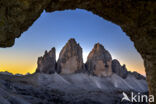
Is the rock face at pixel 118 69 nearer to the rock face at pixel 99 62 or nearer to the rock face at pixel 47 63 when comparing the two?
the rock face at pixel 99 62

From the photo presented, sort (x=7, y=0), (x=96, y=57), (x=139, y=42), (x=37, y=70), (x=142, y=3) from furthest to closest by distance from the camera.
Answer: (x=96, y=57) → (x=37, y=70) → (x=139, y=42) → (x=142, y=3) → (x=7, y=0)

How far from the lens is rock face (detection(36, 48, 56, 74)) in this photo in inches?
3435

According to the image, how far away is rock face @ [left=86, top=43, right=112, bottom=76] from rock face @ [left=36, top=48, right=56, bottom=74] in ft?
83.8

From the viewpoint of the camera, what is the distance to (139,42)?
720cm

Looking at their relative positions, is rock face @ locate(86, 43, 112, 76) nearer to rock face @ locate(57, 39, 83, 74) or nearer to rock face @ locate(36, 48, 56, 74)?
rock face @ locate(57, 39, 83, 74)

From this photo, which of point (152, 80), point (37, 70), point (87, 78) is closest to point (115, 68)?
point (87, 78)

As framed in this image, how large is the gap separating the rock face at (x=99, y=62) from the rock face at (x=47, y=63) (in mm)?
25557

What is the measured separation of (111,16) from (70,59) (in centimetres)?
8861

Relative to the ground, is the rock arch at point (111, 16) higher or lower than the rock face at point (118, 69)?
lower

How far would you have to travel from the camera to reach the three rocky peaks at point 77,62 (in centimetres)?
9081

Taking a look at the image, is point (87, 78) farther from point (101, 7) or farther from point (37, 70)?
point (101, 7)

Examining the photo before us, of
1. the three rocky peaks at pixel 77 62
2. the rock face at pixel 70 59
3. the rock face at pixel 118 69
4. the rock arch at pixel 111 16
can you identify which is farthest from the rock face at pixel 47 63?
the rock arch at pixel 111 16

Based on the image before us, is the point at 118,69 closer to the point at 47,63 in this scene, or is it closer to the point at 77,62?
the point at 77,62

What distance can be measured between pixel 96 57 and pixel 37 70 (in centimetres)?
4142
